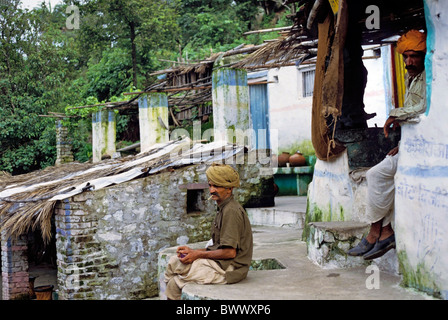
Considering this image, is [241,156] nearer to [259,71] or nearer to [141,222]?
[141,222]

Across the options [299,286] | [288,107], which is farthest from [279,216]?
[288,107]

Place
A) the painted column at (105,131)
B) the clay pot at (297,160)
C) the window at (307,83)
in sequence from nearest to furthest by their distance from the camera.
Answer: the clay pot at (297,160) < the window at (307,83) < the painted column at (105,131)

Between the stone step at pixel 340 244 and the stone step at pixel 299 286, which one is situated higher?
the stone step at pixel 340 244

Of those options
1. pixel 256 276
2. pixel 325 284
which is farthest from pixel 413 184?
pixel 256 276

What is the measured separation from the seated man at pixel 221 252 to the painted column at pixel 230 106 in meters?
5.84

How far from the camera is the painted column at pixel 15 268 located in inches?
380

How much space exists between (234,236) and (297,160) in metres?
10.0

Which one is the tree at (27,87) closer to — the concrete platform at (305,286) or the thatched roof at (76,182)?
the thatched roof at (76,182)

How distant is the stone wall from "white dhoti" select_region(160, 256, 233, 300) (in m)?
4.27

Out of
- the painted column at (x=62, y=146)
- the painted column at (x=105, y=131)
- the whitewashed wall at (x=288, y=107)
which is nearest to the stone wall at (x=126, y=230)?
the whitewashed wall at (x=288, y=107)

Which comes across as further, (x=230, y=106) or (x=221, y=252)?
(x=230, y=106)

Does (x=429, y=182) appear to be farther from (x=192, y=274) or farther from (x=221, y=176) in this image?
(x=192, y=274)

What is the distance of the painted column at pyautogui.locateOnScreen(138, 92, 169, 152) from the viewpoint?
43.2 ft

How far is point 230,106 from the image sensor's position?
10711 millimetres
